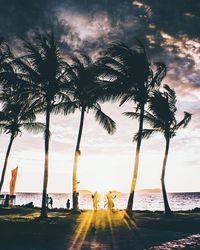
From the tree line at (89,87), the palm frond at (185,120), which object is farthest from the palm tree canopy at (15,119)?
the palm frond at (185,120)

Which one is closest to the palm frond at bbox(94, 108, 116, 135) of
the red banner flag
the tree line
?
the tree line

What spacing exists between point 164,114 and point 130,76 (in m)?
3.95

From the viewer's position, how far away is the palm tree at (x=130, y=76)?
18.9m

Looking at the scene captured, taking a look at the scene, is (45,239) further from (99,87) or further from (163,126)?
(163,126)

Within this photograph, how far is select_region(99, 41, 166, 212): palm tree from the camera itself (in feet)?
62.0

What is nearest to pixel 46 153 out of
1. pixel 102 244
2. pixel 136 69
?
pixel 136 69

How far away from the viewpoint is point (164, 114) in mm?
20781

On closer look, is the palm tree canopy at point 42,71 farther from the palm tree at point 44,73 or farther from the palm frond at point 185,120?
the palm frond at point 185,120

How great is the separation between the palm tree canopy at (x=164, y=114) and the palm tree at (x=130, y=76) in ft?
3.51

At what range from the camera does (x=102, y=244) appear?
8.89 meters

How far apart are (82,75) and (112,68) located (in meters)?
3.00

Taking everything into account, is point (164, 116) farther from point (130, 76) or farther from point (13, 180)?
point (13, 180)

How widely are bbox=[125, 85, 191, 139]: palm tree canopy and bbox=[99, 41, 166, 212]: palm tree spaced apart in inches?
42.1

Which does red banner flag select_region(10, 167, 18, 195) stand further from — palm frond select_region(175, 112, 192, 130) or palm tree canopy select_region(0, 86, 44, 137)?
palm frond select_region(175, 112, 192, 130)
